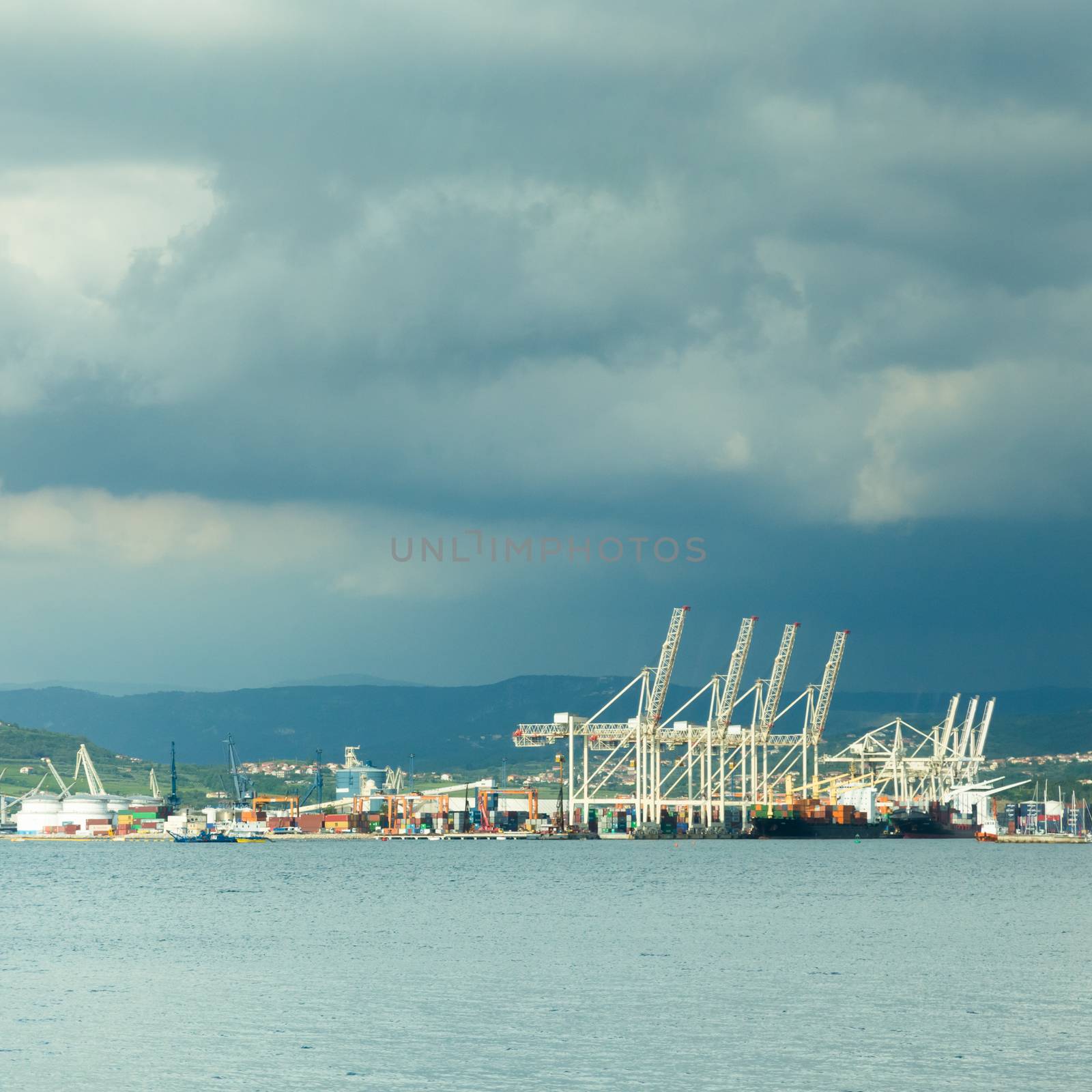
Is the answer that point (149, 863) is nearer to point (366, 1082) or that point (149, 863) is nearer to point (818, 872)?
point (818, 872)

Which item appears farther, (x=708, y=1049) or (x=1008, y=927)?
(x=1008, y=927)

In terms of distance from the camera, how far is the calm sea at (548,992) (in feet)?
133

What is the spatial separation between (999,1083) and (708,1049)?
319 inches

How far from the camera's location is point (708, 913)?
95.7m

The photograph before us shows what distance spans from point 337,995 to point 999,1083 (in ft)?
Result: 80.3

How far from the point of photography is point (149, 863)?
192m

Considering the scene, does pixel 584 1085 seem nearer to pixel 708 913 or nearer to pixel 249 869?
pixel 708 913

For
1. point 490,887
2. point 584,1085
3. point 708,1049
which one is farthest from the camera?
point 490,887

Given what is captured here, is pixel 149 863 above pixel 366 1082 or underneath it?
underneath

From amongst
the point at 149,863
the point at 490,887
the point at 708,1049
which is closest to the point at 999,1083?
the point at 708,1049

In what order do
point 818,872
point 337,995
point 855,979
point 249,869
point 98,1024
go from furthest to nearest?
point 249,869 → point 818,872 → point 855,979 → point 337,995 → point 98,1024

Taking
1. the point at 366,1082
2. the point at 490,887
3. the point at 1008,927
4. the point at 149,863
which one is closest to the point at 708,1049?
the point at 366,1082

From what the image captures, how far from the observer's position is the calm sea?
40.7 m

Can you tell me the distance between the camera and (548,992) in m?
56.2
